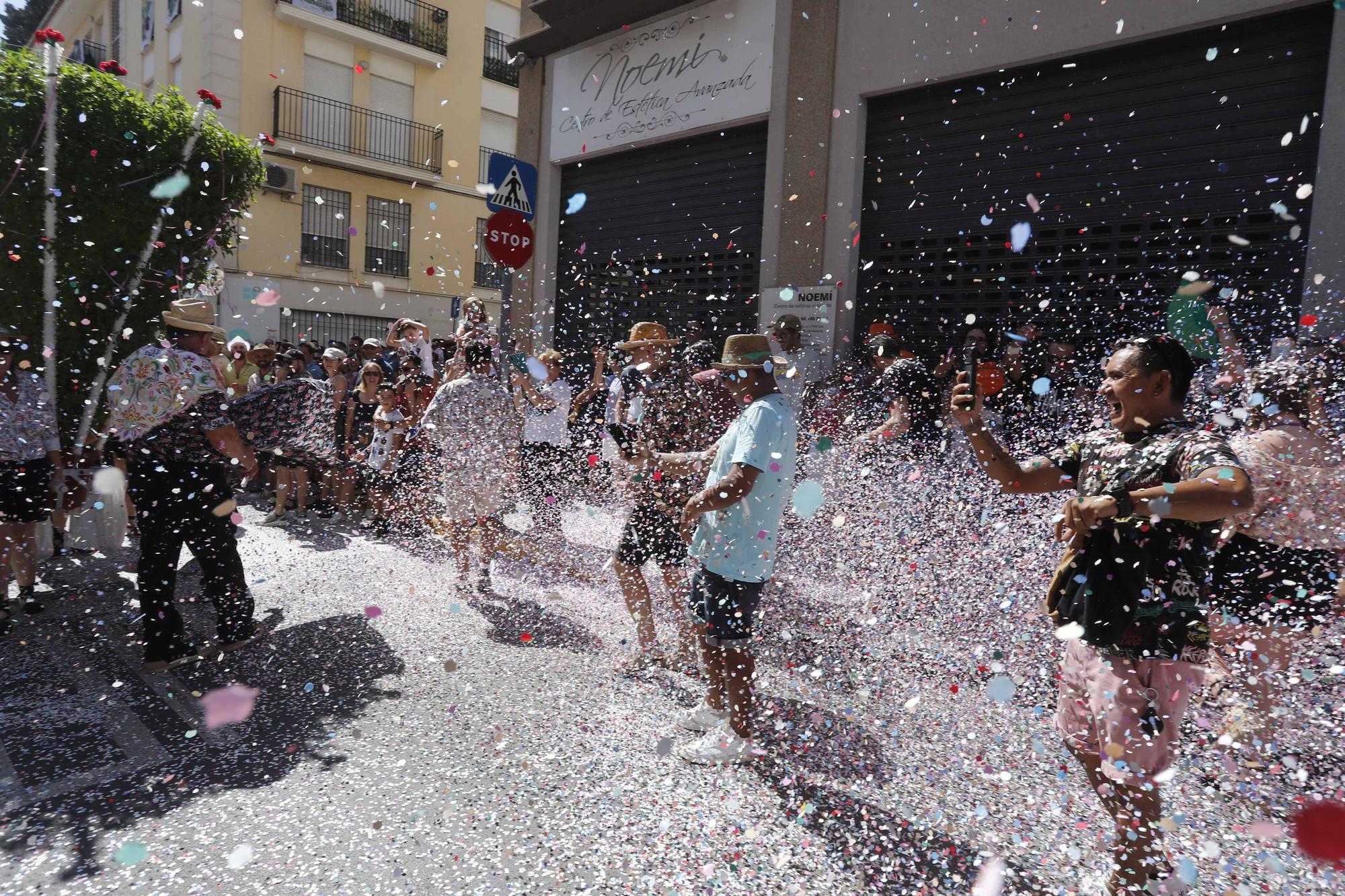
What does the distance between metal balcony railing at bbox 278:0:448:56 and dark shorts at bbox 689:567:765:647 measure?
23.9 m

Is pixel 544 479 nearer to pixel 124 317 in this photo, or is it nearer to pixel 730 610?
pixel 124 317

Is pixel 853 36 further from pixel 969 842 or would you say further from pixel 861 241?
pixel 969 842

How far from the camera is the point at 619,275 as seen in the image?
457 inches

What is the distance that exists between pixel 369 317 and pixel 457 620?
20.4 meters

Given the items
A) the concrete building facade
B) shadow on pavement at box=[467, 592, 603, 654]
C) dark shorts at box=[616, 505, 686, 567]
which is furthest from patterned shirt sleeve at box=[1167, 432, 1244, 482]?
the concrete building facade

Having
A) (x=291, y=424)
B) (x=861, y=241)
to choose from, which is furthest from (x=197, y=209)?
(x=861, y=241)

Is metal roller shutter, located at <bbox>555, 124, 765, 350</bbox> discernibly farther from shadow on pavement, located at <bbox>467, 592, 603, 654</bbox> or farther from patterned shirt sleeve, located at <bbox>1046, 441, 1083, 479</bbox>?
patterned shirt sleeve, located at <bbox>1046, 441, 1083, 479</bbox>

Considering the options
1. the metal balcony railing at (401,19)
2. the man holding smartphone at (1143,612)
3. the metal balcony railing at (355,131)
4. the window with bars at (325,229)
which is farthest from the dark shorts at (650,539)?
the metal balcony railing at (401,19)

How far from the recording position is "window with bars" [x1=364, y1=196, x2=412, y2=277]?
23.0 metres

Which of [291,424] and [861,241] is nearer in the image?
[291,424]

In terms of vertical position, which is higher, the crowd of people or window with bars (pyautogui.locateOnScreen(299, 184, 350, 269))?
window with bars (pyautogui.locateOnScreen(299, 184, 350, 269))

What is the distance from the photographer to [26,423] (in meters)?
4.59

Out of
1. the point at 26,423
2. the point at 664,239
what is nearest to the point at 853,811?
the point at 26,423

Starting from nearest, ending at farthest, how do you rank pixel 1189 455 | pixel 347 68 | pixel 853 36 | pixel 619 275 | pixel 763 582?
pixel 1189 455
pixel 763 582
pixel 853 36
pixel 619 275
pixel 347 68
